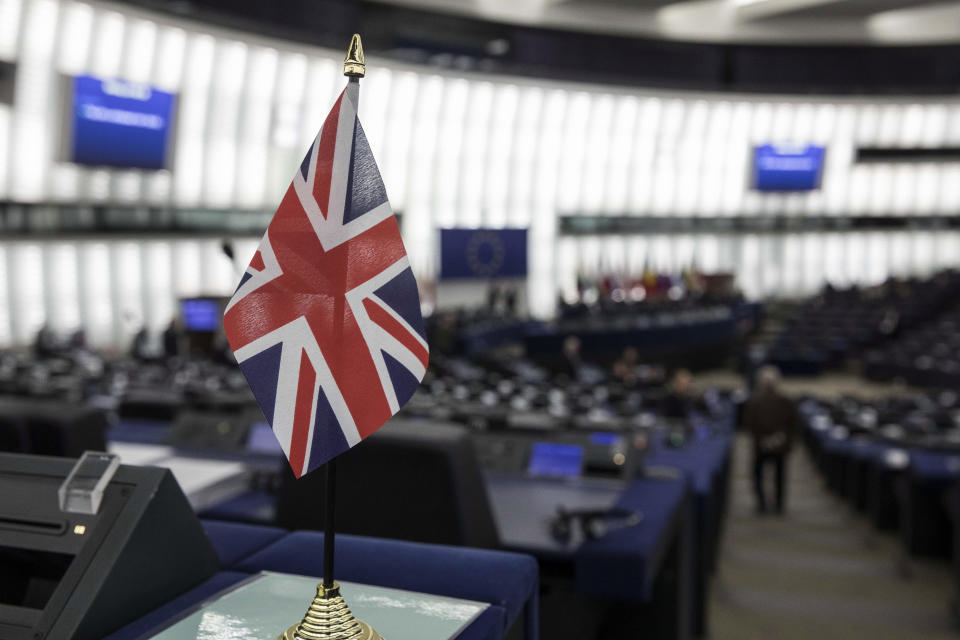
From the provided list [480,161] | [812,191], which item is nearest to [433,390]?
[480,161]

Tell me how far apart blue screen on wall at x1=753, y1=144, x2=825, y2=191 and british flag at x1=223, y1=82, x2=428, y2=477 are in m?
25.7

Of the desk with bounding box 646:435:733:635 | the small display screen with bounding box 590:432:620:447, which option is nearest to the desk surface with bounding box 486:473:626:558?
the small display screen with bounding box 590:432:620:447

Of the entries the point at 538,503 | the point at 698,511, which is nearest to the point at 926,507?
the point at 698,511

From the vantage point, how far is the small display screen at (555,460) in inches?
115

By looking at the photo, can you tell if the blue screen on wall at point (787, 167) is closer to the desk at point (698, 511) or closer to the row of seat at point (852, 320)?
the row of seat at point (852, 320)

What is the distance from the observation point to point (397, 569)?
140 centimetres

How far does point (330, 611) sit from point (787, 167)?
26381mm

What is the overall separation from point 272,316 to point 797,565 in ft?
16.5

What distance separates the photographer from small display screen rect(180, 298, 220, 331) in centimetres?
1219

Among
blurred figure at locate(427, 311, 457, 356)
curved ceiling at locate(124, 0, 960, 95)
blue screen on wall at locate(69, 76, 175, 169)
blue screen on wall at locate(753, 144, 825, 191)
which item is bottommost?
blurred figure at locate(427, 311, 457, 356)

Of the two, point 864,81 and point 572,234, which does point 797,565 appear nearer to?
point 572,234

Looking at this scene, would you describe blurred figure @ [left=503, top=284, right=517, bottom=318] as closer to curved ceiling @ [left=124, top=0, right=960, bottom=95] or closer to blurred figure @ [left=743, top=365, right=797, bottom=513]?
curved ceiling @ [left=124, top=0, right=960, bottom=95]

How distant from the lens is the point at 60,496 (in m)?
1.19

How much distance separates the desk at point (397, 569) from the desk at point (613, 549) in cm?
60
